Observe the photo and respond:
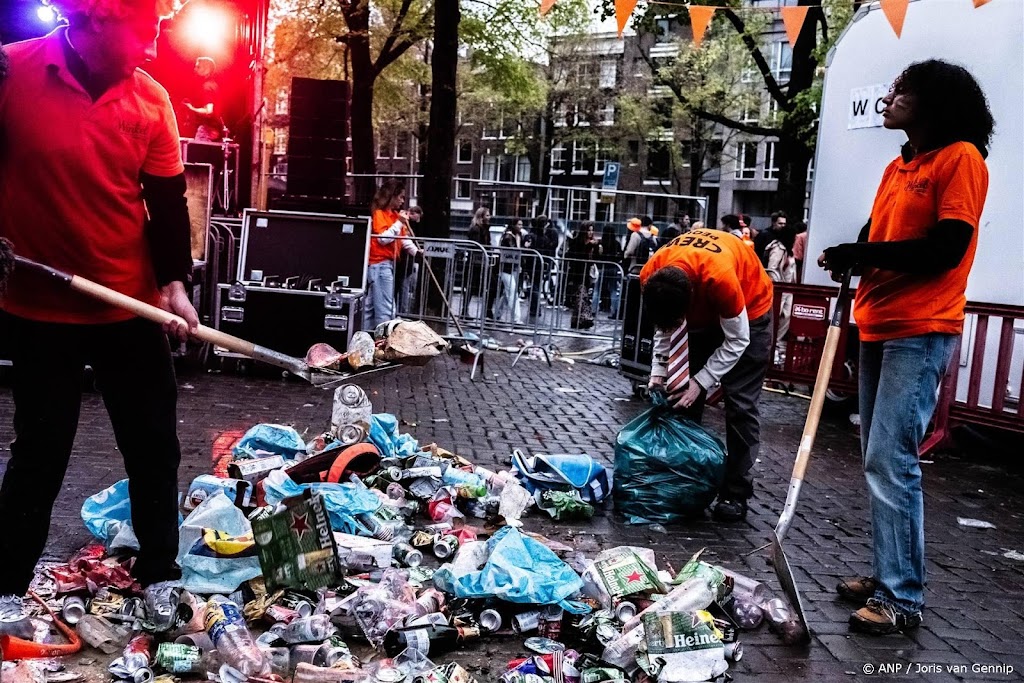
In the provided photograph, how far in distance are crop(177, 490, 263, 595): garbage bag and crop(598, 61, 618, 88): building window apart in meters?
42.4

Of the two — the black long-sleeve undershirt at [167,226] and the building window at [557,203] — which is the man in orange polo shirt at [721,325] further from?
the building window at [557,203]

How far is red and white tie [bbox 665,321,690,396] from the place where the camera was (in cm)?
521

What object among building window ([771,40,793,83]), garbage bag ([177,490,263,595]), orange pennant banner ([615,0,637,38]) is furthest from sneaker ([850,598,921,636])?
building window ([771,40,793,83])

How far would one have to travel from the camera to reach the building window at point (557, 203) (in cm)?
1819

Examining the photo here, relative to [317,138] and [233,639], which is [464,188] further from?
[233,639]

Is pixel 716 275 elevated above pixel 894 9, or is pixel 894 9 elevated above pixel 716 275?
pixel 894 9

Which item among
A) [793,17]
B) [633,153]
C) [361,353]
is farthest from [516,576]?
[633,153]

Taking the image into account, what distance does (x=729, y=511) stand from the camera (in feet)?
17.4

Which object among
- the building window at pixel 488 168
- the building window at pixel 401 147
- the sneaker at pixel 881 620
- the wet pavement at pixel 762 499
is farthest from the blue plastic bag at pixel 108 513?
the building window at pixel 488 168

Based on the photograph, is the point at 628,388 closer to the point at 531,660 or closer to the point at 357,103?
the point at 531,660

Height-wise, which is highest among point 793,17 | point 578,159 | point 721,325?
point 578,159

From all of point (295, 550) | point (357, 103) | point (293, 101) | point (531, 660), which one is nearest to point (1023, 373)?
point (531, 660)

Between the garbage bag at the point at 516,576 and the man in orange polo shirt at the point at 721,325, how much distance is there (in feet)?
4.79

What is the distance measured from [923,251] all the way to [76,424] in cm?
307
